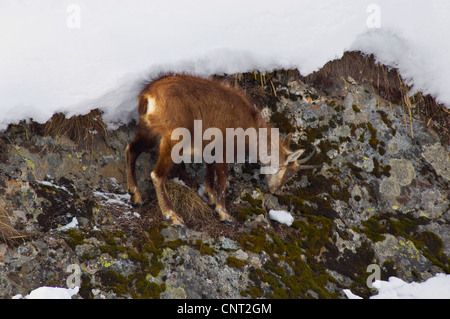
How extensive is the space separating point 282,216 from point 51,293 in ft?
11.1

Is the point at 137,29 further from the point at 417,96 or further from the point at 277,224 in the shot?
the point at 417,96

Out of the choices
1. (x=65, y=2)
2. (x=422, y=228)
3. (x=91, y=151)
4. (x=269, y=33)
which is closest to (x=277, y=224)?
(x=422, y=228)

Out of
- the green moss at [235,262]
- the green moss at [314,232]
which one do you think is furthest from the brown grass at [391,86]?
the green moss at [235,262]

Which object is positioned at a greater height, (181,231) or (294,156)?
(294,156)

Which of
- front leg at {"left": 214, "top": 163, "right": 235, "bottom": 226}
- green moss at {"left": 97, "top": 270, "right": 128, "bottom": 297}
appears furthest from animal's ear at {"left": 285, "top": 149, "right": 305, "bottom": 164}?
green moss at {"left": 97, "top": 270, "right": 128, "bottom": 297}

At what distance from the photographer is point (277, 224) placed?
6.11m

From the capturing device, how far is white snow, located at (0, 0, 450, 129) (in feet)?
19.7

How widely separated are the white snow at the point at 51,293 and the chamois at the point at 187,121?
62.1 inches

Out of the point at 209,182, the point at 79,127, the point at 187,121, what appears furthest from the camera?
the point at 209,182

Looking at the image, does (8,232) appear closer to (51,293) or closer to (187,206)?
(51,293)

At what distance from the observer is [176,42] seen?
22.2 feet

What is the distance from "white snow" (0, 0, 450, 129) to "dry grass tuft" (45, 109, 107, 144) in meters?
0.11

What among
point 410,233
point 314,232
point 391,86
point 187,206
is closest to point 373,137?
point 391,86
